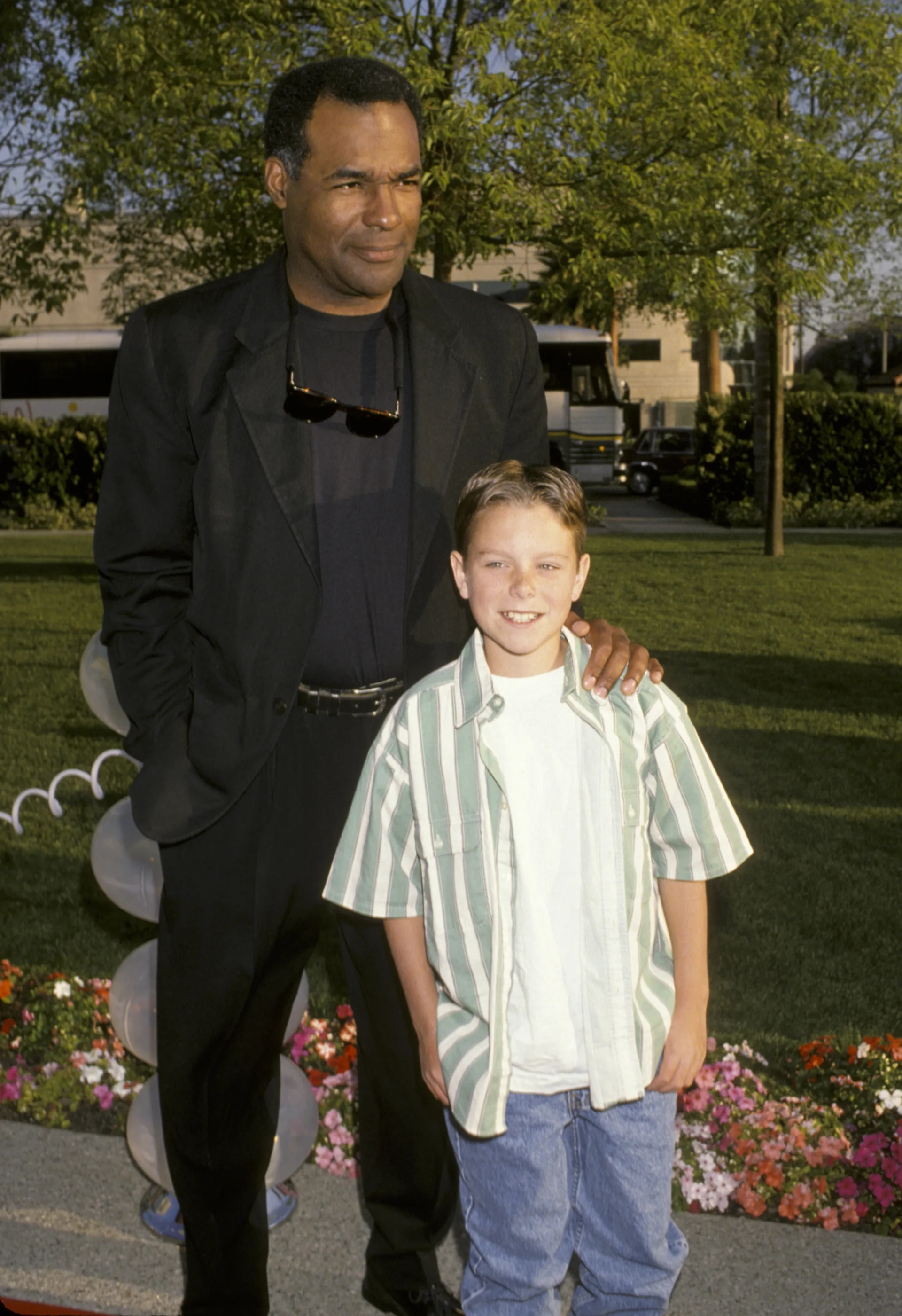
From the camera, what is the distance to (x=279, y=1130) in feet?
9.89

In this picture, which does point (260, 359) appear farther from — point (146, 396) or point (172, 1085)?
point (172, 1085)

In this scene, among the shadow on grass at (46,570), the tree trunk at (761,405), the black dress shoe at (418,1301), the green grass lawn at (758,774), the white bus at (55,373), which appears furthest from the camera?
the white bus at (55,373)

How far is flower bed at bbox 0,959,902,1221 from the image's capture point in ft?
10.7

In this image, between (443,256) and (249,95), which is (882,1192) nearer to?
(249,95)

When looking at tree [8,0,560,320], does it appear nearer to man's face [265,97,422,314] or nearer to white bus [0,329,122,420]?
man's face [265,97,422,314]

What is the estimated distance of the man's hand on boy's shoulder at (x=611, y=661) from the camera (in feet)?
7.43

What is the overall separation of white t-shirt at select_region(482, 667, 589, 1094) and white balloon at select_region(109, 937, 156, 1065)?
113 cm

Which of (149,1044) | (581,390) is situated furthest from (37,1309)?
(581,390)

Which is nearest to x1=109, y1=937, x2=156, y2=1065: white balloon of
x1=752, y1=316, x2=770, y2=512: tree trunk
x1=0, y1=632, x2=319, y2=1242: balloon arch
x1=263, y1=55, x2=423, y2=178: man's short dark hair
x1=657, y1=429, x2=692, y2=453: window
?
x1=0, y1=632, x2=319, y2=1242: balloon arch

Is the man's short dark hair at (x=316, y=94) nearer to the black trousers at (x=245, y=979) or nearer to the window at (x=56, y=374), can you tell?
the black trousers at (x=245, y=979)

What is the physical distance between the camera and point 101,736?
27.4 ft

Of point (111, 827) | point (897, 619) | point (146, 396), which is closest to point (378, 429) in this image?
point (146, 396)

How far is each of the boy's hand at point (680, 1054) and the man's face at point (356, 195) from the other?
4.36ft

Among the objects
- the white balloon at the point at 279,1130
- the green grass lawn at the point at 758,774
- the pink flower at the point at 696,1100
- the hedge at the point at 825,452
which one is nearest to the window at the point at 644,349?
the hedge at the point at 825,452
